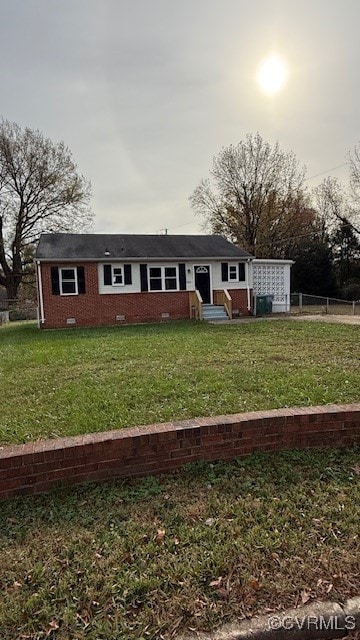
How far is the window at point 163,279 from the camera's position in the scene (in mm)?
16953

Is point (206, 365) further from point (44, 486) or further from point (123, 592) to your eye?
point (123, 592)

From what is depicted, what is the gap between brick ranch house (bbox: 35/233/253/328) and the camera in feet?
51.3

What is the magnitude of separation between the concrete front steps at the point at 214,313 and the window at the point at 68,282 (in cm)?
567

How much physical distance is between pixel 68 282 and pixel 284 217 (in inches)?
842

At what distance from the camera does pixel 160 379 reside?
569 centimetres

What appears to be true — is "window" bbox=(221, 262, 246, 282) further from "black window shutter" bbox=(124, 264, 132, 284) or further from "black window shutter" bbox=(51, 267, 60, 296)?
"black window shutter" bbox=(51, 267, 60, 296)

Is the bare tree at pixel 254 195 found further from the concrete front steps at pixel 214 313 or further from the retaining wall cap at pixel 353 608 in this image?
the retaining wall cap at pixel 353 608

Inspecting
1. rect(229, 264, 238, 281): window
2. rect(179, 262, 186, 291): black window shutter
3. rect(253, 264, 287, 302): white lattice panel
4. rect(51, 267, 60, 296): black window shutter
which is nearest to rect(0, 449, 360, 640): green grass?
rect(51, 267, 60, 296): black window shutter

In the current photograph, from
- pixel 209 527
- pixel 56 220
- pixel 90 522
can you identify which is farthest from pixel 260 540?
pixel 56 220

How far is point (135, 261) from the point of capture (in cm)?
1653

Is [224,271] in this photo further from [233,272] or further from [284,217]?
[284,217]

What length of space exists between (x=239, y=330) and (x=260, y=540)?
32.6 feet

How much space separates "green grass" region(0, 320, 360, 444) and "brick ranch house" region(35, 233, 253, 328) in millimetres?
5800

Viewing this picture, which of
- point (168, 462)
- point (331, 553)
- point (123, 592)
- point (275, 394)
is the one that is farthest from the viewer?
point (275, 394)
